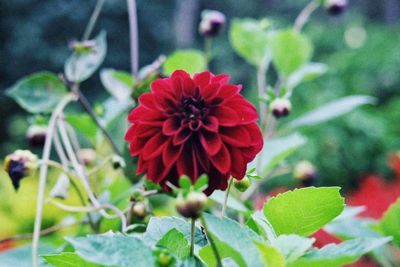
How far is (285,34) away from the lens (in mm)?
843

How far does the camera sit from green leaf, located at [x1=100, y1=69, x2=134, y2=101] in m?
0.77

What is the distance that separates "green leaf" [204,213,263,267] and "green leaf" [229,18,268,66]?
1.75 feet

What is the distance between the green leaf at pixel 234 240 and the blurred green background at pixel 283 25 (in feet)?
7.64

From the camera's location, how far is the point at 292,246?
1.15 feet

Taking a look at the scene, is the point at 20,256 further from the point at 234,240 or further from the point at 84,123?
the point at 234,240

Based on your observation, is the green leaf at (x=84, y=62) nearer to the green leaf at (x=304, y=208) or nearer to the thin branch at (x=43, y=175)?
the thin branch at (x=43, y=175)

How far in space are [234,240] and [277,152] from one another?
15.5 inches

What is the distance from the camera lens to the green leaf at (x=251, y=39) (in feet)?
2.79

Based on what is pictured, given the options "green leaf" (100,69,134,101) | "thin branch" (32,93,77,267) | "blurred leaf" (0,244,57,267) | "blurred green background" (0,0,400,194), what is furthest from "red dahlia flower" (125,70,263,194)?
"blurred green background" (0,0,400,194)

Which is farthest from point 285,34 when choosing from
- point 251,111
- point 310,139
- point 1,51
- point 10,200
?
point 1,51

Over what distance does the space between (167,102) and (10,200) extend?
57.4 inches

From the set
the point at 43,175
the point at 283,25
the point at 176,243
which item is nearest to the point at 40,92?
the point at 43,175

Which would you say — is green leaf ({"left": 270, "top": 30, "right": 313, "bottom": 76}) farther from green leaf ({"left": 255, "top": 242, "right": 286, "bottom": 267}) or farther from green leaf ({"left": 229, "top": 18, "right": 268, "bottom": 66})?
green leaf ({"left": 255, "top": 242, "right": 286, "bottom": 267})

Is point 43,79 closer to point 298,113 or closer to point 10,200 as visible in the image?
point 10,200
